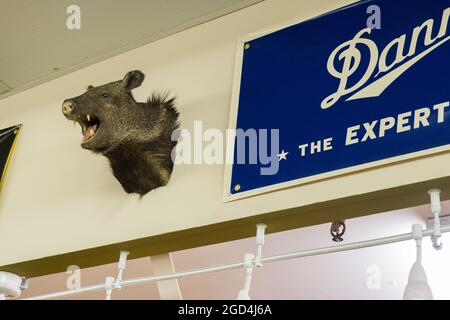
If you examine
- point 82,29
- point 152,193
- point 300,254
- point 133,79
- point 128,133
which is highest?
point 82,29

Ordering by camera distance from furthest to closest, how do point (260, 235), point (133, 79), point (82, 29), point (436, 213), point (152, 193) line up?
point (82, 29) < point (133, 79) < point (152, 193) < point (260, 235) < point (436, 213)

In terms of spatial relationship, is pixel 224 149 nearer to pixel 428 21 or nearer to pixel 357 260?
pixel 428 21

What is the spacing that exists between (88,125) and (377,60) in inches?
29.3

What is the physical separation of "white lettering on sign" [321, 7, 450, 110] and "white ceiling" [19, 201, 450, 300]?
1.44 metres

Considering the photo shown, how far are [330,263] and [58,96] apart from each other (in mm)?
1814

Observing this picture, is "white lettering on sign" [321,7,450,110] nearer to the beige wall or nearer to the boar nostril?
the beige wall

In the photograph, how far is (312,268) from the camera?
340 cm

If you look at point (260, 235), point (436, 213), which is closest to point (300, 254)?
point (260, 235)

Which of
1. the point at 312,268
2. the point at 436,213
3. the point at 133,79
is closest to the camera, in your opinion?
the point at 436,213

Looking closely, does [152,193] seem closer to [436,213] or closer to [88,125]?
[88,125]

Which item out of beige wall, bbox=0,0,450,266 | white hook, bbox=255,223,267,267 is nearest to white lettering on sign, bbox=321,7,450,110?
beige wall, bbox=0,0,450,266

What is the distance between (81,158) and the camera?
1849 millimetres

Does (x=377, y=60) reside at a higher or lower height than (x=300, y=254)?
higher

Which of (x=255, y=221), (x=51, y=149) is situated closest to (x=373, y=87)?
(x=255, y=221)
